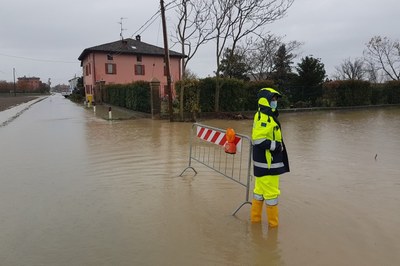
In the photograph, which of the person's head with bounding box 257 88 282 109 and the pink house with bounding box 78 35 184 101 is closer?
the person's head with bounding box 257 88 282 109

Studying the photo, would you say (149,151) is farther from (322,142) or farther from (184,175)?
(322,142)

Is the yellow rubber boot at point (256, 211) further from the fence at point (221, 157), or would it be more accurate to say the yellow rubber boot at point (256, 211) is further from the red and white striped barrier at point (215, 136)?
the red and white striped barrier at point (215, 136)

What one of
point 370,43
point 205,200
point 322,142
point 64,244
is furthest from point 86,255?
point 370,43

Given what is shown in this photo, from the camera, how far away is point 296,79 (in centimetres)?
3070

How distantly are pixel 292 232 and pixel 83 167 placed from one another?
17.4 feet

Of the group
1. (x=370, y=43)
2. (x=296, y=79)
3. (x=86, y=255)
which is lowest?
(x=86, y=255)

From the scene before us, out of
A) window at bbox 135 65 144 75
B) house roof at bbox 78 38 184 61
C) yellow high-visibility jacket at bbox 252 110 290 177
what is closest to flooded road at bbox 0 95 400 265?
yellow high-visibility jacket at bbox 252 110 290 177

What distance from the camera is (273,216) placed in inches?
182

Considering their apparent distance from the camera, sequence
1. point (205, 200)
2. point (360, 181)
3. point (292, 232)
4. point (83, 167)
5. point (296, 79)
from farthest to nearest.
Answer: point (296, 79), point (83, 167), point (360, 181), point (205, 200), point (292, 232)

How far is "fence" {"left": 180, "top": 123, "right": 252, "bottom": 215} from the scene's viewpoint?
5.69m

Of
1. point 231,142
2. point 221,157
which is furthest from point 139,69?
point 231,142

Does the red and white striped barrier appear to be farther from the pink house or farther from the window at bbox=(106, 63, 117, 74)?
the window at bbox=(106, 63, 117, 74)

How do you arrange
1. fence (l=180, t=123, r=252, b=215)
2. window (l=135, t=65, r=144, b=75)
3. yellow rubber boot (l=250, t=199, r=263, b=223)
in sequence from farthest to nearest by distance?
window (l=135, t=65, r=144, b=75)
fence (l=180, t=123, r=252, b=215)
yellow rubber boot (l=250, t=199, r=263, b=223)

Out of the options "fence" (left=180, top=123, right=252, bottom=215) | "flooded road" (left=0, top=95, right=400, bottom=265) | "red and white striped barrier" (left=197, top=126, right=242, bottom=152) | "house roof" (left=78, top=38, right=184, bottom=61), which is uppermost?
"house roof" (left=78, top=38, right=184, bottom=61)
